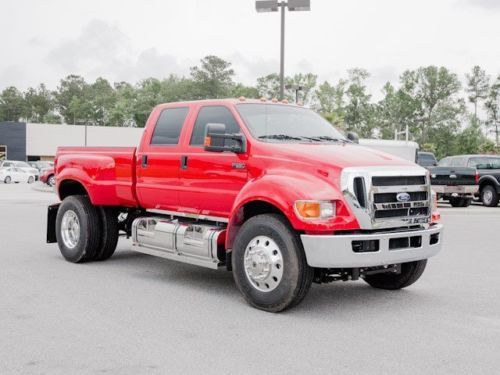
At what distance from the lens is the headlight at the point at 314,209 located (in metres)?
6.44

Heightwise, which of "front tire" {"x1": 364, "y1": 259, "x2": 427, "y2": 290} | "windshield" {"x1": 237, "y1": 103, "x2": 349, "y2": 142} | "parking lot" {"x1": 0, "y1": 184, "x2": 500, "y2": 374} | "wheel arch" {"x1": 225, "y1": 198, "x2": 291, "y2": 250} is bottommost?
"parking lot" {"x1": 0, "y1": 184, "x2": 500, "y2": 374}

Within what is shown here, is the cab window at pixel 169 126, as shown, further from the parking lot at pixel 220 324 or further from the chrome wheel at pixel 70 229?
the chrome wheel at pixel 70 229

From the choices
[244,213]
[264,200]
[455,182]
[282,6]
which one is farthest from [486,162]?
[264,200]

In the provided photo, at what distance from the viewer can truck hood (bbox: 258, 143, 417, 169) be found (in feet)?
22.2

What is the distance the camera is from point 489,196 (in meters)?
25.2

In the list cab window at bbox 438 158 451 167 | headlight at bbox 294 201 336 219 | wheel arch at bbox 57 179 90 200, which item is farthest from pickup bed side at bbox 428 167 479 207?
headlight at bbox 294 201 336 219

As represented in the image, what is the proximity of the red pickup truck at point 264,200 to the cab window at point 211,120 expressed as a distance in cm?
1

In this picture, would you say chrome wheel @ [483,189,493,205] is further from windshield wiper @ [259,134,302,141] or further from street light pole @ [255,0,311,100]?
windshield wiper @ [259,134,302,141]

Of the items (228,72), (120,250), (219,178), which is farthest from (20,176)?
(228,72)

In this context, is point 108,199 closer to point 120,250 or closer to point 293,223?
point 120,250

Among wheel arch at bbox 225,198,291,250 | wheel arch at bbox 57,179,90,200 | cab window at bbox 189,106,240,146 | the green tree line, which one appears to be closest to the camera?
wheel arch at bbox 225,198,291,250

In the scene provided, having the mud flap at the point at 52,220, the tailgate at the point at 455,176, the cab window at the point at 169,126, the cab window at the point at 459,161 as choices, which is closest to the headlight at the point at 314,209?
the cab window at the point at 169,126

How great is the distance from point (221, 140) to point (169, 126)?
1.52 m

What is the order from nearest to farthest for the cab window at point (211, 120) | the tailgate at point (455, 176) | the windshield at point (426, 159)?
1. the cab window at point (211, 120)
2. the tailgate at point (455, 176)
3. the windshield at point (426, 159)
